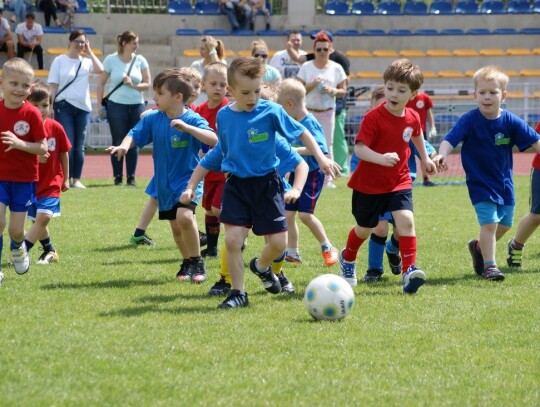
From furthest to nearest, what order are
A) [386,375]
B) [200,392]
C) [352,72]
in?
[352,72], [386,375], [200,392]

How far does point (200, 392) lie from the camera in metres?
4.40

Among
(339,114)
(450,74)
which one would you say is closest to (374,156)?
(339,114)

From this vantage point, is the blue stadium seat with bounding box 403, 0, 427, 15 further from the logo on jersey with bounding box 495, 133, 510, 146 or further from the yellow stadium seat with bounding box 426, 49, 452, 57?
the logo on jersey with bounding box 495, 133, 510, 146

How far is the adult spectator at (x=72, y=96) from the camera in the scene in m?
14.5

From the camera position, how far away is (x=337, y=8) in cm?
2955

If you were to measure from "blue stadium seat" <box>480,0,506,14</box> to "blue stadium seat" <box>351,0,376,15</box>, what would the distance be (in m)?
3.70

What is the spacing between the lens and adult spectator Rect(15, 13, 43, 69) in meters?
23.9

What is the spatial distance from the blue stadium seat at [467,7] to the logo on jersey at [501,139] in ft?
78.4

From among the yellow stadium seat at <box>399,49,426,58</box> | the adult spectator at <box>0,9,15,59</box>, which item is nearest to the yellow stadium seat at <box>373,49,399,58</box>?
the yellow stadium seat at <box>399,49,426,58</box>

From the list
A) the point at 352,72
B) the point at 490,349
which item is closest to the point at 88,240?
the point at 490,349

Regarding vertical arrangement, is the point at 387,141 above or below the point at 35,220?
above

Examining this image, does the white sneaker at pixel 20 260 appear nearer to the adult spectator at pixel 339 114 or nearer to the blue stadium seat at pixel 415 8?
the adult spectator at pixel 339 114

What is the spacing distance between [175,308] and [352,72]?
20.9m

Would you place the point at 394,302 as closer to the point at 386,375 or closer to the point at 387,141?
the point at 387,141
